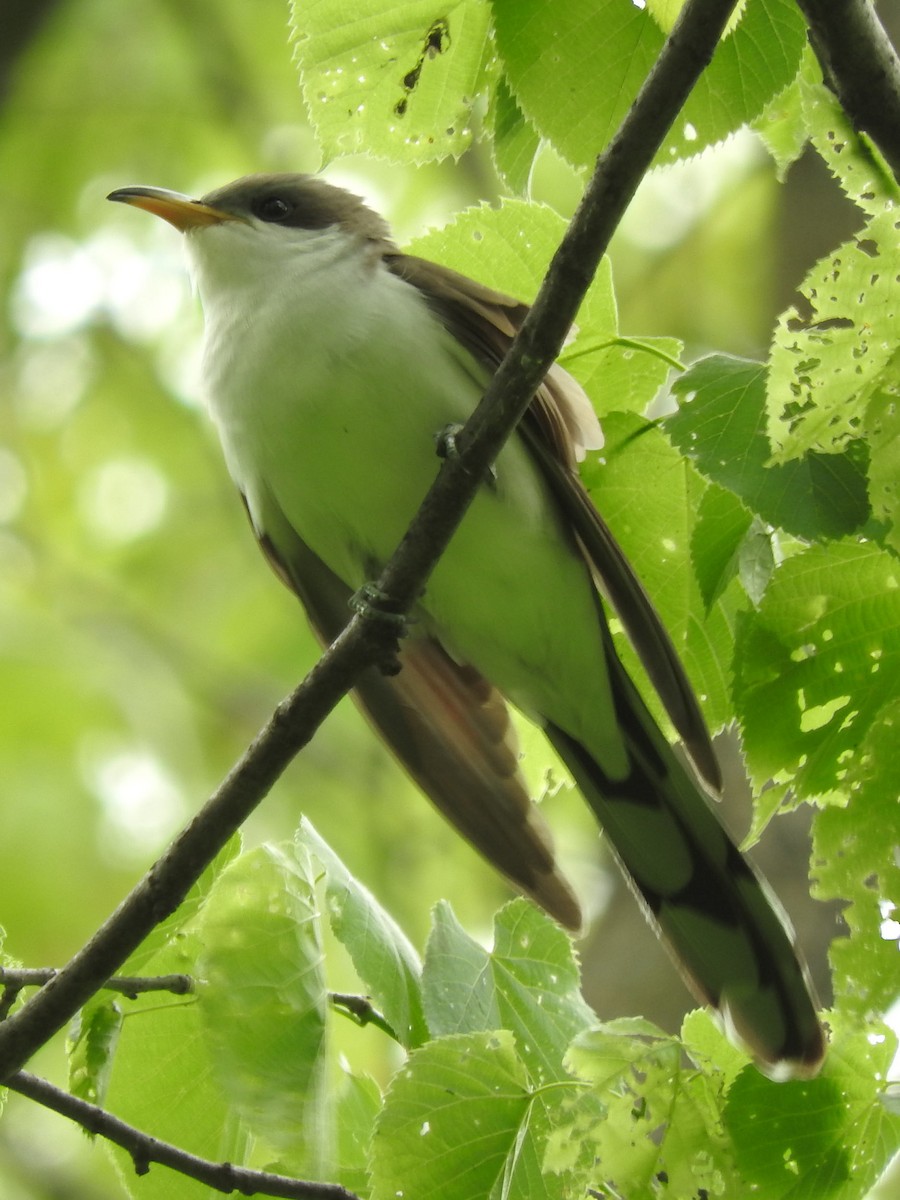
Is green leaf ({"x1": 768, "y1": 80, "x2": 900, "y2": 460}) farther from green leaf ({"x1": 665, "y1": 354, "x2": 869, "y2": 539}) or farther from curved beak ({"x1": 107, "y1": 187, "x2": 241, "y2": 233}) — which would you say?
curved beak ({"x1": 107, "y1": 187, "x2": 241, "y2": 233})

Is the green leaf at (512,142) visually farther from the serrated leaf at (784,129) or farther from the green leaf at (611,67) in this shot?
the serrated leaf at (784,129)

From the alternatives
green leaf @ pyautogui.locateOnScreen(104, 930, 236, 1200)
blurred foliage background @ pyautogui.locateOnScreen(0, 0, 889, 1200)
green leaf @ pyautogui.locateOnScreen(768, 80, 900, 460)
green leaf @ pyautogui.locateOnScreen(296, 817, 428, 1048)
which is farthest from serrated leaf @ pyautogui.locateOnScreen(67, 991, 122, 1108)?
blurred foliage background @ pyautogui.locateOnScreen(0, 0, 889, 1200)

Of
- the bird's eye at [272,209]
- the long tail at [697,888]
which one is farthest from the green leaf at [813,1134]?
the bird's eye at [272,209]

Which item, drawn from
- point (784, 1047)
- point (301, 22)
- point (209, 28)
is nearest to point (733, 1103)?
point (784, 1047)

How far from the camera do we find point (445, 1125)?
94.7 inches

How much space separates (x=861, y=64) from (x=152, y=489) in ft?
24.7

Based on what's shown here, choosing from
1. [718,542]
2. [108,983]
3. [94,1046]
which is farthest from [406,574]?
[94,1046]

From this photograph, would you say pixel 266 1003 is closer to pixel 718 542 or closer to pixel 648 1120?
pixel 648 1120

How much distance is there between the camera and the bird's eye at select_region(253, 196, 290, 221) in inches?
169

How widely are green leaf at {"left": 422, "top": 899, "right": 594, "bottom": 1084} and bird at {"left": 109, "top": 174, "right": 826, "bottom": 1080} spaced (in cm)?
40

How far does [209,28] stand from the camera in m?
8.27

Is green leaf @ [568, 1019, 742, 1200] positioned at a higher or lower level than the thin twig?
lower

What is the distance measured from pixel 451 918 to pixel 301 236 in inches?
84.8

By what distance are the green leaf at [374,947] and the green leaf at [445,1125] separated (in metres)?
0.17
